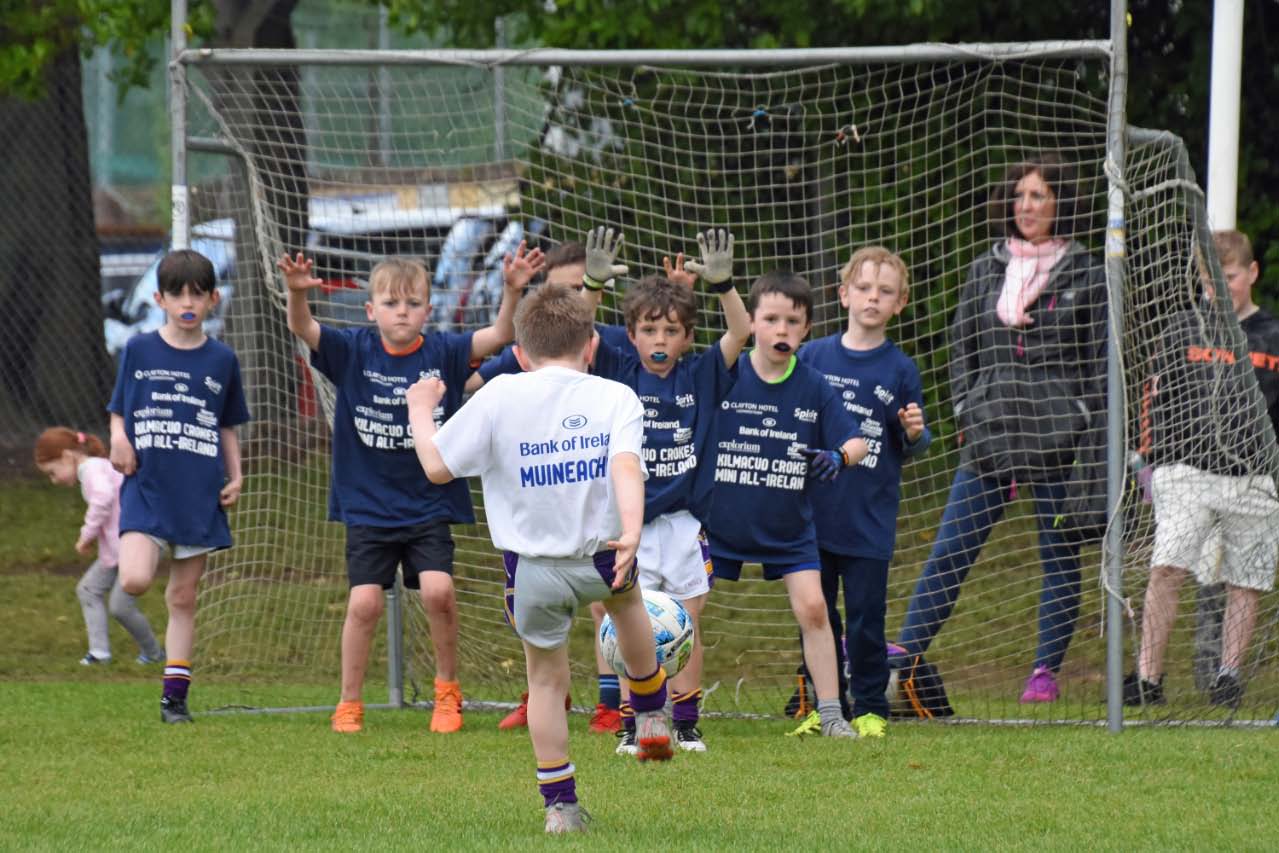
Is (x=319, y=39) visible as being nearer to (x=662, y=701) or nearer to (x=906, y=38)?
(x=906, y=38)

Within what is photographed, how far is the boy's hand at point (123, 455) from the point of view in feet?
23.2

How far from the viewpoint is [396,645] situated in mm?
7887

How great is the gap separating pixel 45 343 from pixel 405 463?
773 centimetres

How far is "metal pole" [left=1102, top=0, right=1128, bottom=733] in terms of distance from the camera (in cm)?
659

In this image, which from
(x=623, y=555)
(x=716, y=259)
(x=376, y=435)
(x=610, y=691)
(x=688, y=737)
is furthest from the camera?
(x=376, y=435)

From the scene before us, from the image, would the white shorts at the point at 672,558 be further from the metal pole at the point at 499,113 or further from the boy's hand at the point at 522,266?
the metal pole at the point at 499,113

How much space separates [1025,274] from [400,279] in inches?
101

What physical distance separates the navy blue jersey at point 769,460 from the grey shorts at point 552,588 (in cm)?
177

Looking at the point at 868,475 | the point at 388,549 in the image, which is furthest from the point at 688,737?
the point at 388,549

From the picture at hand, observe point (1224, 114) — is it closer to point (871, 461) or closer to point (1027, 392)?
point (1027, 392)

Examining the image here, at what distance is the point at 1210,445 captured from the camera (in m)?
7.26

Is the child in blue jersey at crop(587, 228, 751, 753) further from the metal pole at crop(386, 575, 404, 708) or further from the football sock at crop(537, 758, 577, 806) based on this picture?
the metal pole at crop(386, 575, 404, 708)

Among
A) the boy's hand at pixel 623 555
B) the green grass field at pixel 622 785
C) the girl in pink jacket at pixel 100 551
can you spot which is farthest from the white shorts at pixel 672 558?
the girl in pink jacket at pixel 100 551

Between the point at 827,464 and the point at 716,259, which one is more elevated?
the point at 716,259
